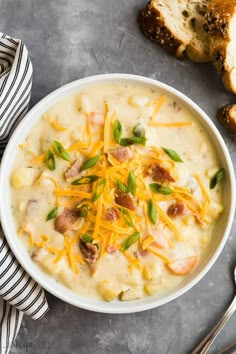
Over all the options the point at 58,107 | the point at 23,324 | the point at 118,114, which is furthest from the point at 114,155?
the point at 23,324

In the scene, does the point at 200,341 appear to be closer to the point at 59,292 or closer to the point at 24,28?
the point at 59,292

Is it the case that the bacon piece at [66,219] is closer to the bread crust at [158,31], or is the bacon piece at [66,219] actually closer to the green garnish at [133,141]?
the green garnish at [133,141]

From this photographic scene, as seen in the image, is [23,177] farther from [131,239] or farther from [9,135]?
[131,239]

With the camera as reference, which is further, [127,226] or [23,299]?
[23,299]

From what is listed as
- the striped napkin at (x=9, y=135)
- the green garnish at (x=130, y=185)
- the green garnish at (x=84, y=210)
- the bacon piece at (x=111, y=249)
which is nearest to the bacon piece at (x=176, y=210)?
the green garnish at (x=130, y=185)

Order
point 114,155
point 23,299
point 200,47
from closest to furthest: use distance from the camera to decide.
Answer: point 114,155 < point 23,299 < point 200,47

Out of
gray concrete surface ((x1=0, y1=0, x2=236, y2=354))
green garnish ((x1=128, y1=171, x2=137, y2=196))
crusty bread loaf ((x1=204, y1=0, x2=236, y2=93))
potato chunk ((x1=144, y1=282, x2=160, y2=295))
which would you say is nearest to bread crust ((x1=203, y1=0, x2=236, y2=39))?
crusty bread loaf ((x1=204, y1=0, x2=236, y2=93))

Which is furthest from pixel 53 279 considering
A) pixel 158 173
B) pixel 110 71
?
pixel 110 71
